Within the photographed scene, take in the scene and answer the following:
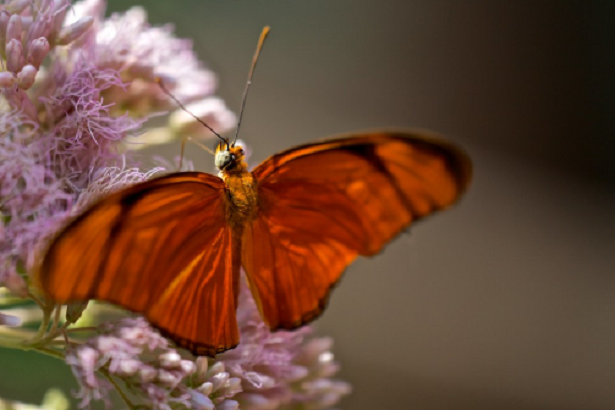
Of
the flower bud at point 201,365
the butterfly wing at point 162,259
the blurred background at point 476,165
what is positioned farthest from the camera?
the blurred background at point 476,165

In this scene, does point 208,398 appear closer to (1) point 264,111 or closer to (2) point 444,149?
(2) point 444,149

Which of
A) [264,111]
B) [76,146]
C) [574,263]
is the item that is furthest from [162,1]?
[574,263]

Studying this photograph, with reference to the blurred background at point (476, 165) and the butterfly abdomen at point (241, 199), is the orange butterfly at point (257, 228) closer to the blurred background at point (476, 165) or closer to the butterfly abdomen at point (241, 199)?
the butterfly abdomen at point (241, 199)

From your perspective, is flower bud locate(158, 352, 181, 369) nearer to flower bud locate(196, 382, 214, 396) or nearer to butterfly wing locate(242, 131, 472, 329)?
flower bud locate(196, 382, 214, 396)

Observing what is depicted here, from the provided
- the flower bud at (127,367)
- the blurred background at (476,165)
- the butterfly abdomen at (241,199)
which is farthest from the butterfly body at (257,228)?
the blurred background at (476,165)

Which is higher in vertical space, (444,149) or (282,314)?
(444,149)

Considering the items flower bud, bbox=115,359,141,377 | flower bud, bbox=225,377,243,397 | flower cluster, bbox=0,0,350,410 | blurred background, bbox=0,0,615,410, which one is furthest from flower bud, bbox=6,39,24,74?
blurred background, bbox=0,0,615,410
